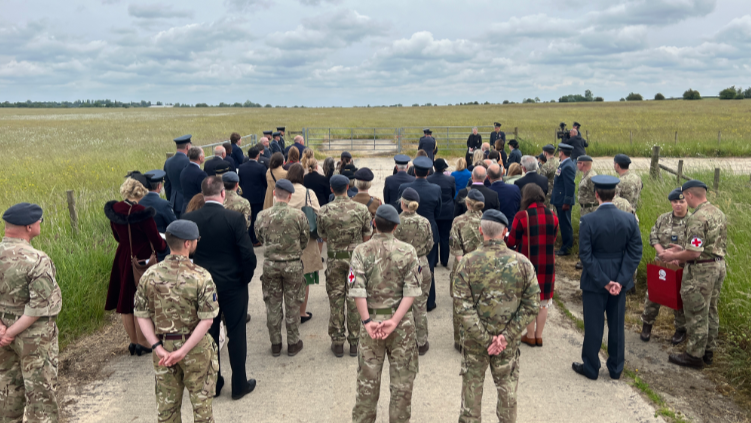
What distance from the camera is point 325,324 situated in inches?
242

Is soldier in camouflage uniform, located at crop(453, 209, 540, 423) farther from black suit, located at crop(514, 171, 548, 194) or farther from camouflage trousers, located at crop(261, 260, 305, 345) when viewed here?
black suit, located at crop(514, 171, 548, 194)

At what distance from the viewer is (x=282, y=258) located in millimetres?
5020

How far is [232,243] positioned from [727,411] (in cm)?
459

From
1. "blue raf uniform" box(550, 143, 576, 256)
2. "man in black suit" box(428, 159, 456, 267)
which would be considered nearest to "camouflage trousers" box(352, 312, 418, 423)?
"man in black suit" box(428, 159, 456, 267)

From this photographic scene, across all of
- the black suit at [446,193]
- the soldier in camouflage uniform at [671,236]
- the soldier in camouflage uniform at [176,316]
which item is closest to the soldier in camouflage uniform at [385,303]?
the soldier in camouflage uniform at [176,316]

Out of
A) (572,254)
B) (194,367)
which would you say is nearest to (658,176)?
(572,254)

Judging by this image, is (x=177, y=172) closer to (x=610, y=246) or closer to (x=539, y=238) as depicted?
(x=539, y=238)

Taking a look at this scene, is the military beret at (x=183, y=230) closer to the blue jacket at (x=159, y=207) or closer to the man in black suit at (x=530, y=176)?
the blue jacket at (x=159, y=207)

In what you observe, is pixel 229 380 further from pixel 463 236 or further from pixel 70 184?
pixel 70 184

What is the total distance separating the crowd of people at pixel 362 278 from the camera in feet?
11.0

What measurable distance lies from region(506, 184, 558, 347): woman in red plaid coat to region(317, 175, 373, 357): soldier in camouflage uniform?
1.61m

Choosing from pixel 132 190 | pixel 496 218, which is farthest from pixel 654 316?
pixel 132 190

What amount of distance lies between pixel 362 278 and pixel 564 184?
5.91m

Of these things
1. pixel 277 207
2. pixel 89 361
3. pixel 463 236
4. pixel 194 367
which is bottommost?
pixel 89 361
